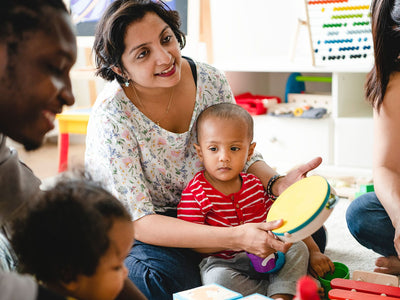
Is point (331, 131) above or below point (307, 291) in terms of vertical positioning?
below

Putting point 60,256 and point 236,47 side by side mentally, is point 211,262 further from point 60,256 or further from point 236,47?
point 236,47

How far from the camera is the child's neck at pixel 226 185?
1480mm

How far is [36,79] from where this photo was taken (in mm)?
808

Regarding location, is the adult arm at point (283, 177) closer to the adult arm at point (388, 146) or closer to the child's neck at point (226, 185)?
the child's neck at point (226, 185)

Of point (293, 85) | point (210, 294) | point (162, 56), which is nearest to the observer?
point (210, 294)

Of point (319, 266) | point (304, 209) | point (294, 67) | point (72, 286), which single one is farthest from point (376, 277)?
point (294, 67)

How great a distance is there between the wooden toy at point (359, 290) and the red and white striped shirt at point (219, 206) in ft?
0.97

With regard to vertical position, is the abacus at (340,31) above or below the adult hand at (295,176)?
above

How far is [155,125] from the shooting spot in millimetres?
1490

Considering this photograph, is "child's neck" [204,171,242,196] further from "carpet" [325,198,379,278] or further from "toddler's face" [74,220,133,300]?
"toddler's face" [74,220,133,300]

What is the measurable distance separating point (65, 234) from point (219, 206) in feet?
2.28

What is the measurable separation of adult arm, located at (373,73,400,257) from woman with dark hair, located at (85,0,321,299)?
0.22 metres

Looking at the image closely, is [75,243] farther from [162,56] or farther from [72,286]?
[162,56]

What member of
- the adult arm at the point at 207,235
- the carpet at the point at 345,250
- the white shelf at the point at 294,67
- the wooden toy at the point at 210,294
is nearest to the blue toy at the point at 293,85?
the white shelf at the point at 294,67
